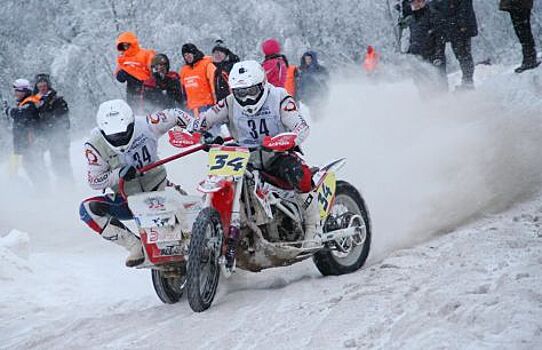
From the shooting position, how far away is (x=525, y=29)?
11125 mm

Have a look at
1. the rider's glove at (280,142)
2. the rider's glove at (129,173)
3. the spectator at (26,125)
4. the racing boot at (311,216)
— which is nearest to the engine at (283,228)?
the racing boot at (311,216)

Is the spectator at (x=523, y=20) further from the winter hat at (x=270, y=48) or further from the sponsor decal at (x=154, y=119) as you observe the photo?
the sponsor decal at (x=154, y=119)

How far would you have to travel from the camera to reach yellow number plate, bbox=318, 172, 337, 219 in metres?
6.81

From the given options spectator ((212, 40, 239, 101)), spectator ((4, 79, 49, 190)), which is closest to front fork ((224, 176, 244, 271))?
spectator ((212, 40, 239, 101))

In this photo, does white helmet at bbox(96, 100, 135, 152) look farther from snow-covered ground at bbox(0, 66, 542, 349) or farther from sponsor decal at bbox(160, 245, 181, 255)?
snow-covered ground at bbox(0, 66, 542, 349)

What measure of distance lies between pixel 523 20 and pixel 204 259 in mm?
7310

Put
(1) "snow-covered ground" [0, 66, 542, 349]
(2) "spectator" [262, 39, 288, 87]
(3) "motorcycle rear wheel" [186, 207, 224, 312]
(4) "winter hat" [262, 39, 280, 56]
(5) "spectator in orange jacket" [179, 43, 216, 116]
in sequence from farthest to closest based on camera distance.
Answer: (4) "winter hat" [262, 39, 280, 56] → (5) "spectator in orange jacket" [179, 43, 216, 116] → (2) "spectator" [262, 39, 288, 87] → (3) "motorcycle rear wheel" [186, 207, 224, 312] → (1) "snow-covered ground" [0, 66, 542, 349]

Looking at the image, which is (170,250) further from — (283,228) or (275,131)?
(275,131)

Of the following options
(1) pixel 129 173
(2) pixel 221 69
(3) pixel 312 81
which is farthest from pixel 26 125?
(1) pixel 129 173

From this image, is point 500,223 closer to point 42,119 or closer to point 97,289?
point 97,289

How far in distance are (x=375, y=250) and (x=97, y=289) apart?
10.4 feet

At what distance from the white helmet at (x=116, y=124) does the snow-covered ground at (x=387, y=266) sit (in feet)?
5.07

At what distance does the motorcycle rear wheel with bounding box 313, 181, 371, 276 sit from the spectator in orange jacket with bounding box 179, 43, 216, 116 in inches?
221

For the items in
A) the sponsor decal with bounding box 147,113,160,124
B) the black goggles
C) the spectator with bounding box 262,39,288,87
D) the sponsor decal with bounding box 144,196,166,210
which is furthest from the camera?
the spectator with bounding box 262,39,288,87
